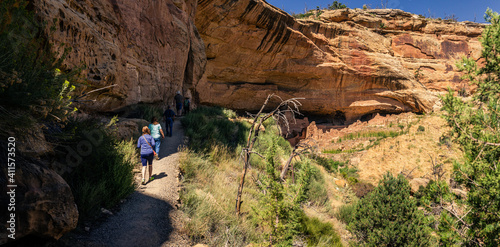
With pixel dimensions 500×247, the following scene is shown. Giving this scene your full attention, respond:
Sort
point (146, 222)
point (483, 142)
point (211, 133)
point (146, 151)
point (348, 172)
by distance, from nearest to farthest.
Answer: point (483, 142) → point (146, 222) → point (146, 151) → point (211, 133) → point (348, 172)

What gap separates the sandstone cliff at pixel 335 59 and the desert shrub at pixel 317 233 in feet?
54.0

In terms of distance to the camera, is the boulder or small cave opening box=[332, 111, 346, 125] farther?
small cave opening box=[332, 111, 346, 125]

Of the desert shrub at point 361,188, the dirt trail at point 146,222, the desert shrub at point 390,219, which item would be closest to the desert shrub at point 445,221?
the desert shrub at point 390,219

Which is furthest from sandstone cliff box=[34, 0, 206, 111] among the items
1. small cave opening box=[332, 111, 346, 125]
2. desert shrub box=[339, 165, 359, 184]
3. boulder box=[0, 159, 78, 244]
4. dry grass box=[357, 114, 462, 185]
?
small cave opening box=[332, 111, 346, 125]

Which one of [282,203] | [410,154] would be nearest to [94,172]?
[282,203]

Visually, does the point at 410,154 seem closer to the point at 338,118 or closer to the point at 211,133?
the point at 338,118

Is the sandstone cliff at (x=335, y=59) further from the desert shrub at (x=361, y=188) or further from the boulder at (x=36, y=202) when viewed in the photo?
the boulder at (x=36, y=202)

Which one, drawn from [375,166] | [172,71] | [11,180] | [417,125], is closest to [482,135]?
[11,180]

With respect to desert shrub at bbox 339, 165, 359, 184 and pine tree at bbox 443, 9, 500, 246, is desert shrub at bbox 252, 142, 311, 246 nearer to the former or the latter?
pine tree at bbox 443, 9, 500, 246

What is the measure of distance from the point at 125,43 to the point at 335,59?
21923 mm

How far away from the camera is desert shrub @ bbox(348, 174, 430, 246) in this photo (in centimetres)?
755

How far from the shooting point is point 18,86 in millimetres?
2723

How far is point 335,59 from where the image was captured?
25.5 m

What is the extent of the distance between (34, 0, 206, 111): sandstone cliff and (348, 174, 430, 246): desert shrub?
8978 mm
